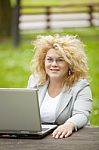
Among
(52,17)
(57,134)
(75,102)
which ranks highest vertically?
(52,17)

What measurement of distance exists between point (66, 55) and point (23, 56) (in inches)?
117

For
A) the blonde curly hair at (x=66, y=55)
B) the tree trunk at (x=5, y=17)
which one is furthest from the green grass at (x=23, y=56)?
the blonde curly hair at (x=66, y=55)

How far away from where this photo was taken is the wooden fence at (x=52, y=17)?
566 cm

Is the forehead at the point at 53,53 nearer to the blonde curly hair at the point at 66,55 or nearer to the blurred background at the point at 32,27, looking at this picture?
the blonde curly hair at the point at 66,55

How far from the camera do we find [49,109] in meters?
2.80

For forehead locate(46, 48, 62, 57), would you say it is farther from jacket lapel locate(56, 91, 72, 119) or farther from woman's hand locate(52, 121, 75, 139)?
woman's hand locate(52, 121, 75, 139)

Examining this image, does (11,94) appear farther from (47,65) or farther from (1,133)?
(47,65)

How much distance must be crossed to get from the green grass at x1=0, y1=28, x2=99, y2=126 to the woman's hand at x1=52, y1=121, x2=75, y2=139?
2.89 meters

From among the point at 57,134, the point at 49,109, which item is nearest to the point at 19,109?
the point at 57,134

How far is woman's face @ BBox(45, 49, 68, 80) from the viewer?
9.14 feet

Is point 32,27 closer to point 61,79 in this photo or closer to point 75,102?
point 61,79

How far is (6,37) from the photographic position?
5.91m

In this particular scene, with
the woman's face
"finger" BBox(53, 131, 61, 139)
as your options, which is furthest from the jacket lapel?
"finger" BBox(53, 131, 61, 139)

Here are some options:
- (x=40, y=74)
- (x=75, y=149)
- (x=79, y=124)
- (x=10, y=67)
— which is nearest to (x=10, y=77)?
(x=10, y=67)
